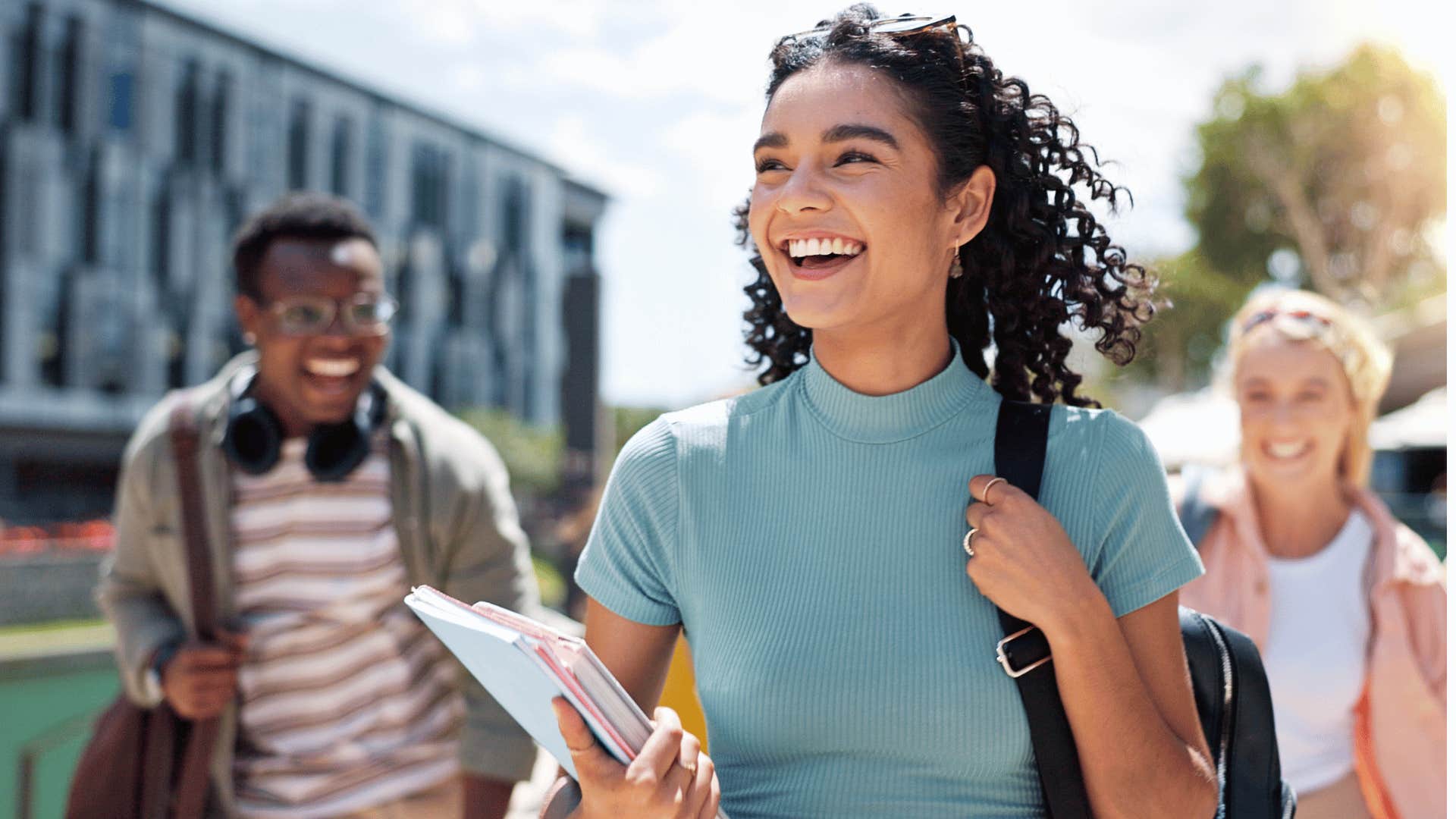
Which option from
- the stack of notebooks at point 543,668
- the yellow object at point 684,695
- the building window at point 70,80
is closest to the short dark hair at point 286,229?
the yellow object at point 684,695

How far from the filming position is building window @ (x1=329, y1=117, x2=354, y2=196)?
138ft

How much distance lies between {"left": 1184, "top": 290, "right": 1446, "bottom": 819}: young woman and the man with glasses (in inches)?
70.4

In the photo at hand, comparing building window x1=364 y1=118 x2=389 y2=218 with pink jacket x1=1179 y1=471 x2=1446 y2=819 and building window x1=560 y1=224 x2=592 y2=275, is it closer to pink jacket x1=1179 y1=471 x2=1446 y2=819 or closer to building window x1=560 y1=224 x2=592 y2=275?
building window x1=560 y1=224 x2=592 y2=275

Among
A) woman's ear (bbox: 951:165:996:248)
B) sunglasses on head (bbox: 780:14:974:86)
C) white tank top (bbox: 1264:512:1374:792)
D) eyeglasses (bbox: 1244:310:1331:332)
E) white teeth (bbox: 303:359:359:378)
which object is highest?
sunglasses on head (bbox: 780:14:974:86)

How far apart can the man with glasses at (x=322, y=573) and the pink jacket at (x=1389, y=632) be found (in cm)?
175

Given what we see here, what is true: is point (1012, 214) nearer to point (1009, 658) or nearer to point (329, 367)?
point (1009, 658)

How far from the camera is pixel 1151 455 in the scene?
1.67 m

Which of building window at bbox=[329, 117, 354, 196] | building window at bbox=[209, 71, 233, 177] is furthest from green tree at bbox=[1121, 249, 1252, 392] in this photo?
building window at bbox=[209, 71, 233, 177]

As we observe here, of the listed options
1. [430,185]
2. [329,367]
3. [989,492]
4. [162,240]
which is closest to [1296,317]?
[989,492]

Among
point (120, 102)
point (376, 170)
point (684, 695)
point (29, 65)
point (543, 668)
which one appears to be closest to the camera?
point (543, 668)

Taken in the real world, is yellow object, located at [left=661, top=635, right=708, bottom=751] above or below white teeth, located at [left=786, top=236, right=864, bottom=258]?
below

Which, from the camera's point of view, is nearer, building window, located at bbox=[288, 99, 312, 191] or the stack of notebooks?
the stack of notebooks

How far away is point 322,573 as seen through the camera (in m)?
2.98

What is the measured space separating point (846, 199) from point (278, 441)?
6.29 feet
